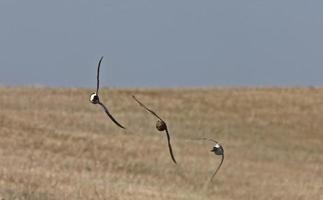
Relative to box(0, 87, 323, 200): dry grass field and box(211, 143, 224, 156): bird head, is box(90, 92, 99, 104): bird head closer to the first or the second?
box(211, 143, 224, 156): bird head

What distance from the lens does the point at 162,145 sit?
2055 centimetres

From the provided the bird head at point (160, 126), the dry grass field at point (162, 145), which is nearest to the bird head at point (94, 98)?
the bird head at point (160, 126)

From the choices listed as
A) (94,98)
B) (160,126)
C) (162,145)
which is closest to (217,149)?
(160,126)

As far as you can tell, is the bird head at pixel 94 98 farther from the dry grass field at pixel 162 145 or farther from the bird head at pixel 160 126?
the dry grass field at pixel 162 145

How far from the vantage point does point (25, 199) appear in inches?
289

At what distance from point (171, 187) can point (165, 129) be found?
43.1 ft

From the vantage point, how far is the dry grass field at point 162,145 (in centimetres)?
1239

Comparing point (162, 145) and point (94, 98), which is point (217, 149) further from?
point (162, 145)

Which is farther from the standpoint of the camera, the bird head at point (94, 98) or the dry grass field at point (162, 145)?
the dry grass field at point (162, 145)

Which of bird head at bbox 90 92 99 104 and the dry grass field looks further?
the dry grass field

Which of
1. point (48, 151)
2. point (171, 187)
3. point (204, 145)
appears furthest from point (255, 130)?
point (171, 187)

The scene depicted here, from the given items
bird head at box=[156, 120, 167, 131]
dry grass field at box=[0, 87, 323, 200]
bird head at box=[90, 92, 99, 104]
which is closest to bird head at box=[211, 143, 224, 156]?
bird head at box=[156, 120, 167, 131]

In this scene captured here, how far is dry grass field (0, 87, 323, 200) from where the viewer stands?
12.4m

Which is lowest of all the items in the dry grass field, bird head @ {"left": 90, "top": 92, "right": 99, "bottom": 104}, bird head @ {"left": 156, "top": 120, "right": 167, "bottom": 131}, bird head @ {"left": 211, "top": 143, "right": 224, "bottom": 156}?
bird head @ {"left": 211, "top": 143, "right": 224, "bottom": 156}
